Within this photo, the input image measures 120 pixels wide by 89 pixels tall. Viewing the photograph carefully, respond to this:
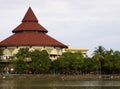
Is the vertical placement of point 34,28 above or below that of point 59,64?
above

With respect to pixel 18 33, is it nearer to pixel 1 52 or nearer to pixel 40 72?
pixel 1 52

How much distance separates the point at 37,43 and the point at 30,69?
50.5 ft

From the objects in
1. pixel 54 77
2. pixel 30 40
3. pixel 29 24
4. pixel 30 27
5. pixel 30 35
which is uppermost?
pixel 29 24

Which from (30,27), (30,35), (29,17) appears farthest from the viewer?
(29,17)

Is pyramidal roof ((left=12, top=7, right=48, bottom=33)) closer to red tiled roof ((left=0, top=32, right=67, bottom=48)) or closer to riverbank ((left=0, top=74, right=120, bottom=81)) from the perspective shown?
red tiled roof ((left=0, top=32, right=67, bottom=48))

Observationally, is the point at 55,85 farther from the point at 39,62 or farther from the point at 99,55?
the point at 99,55

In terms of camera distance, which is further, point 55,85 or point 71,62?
point 71,62

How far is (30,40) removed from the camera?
4134 inches

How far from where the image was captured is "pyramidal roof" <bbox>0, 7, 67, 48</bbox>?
10444 centimetres

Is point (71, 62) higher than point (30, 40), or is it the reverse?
point (30, 40)

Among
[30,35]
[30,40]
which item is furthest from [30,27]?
[30,40]

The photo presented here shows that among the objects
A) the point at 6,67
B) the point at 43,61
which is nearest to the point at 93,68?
the point at 43,61

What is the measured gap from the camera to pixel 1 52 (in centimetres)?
10488

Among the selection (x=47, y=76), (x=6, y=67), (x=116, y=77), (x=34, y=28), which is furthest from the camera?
(x=34, y=28)
